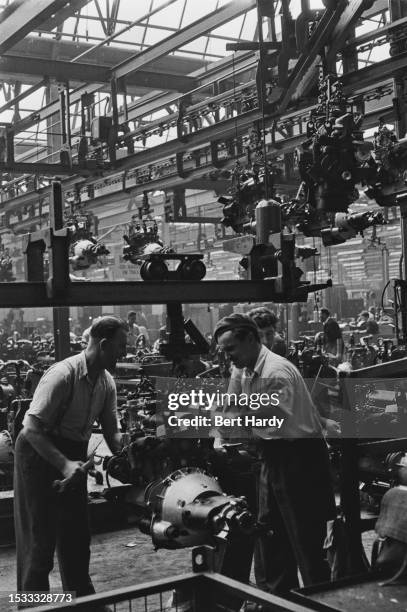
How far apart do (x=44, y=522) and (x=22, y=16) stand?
17.4ft

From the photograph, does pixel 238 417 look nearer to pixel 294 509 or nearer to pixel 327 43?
pixel 294 509

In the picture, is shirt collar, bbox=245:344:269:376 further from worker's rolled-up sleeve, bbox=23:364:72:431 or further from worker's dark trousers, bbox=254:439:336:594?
worker's rolled-up sleeve, bbox=23:364:72:431

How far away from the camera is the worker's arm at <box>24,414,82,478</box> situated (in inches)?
119

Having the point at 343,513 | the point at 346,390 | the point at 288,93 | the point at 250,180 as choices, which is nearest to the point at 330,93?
the point at 288,93

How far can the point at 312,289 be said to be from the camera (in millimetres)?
2721

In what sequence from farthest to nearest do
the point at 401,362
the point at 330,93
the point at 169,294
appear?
the point at 330,93 < the point at 401,362 < the point at 169,294

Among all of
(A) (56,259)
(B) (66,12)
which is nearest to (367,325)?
(B) (66,12)

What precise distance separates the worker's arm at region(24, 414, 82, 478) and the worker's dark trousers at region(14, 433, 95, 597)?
0.30ft

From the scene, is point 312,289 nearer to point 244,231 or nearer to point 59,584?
point 59,584

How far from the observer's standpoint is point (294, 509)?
127 inches

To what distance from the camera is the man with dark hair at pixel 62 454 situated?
10.5 feet

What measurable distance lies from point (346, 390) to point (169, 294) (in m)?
1.04

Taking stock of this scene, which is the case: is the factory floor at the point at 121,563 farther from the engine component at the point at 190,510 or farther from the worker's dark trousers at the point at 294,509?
the engine component at the point at 190,510

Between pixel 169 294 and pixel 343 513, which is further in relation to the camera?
pixel 343 513
